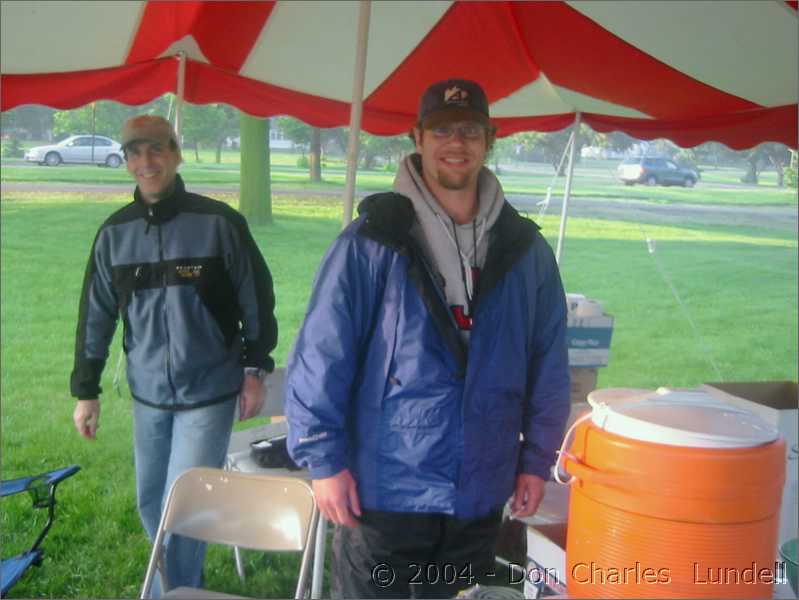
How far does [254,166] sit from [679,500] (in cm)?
994

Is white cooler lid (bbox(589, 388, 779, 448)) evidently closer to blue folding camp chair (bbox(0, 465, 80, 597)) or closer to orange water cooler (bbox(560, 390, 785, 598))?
orange water cooler (bbox(560, 390, 785, 598))

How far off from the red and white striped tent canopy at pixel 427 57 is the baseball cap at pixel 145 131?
3.30ft

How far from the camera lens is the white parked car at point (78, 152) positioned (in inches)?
412

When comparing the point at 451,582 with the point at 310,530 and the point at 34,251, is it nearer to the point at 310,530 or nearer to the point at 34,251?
the point at 310,530

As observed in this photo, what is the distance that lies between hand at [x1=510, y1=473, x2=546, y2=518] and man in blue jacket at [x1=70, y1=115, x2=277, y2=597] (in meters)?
1.00

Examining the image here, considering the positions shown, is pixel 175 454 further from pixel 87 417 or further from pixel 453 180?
pixel 453 180

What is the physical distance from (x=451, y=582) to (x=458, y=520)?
0.56 feet

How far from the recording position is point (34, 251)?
37.3 ft

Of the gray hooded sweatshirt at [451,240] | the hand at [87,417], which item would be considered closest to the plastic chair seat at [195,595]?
the hand at [87,417]

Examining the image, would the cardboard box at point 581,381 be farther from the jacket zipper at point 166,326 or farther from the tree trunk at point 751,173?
the tree trunk at point 751,173

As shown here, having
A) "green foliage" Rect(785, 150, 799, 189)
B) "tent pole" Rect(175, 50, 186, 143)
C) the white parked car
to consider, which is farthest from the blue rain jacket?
"green foliage" Rect(785, 150, 799, 189)

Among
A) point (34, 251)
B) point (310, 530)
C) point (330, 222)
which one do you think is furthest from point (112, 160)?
point (310, 530)

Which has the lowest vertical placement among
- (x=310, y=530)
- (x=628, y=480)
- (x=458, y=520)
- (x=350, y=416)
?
(x=310, y=530)

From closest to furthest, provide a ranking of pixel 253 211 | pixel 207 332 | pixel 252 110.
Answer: pixel 207 332 < pixel 252 110 < pixel 253 211
